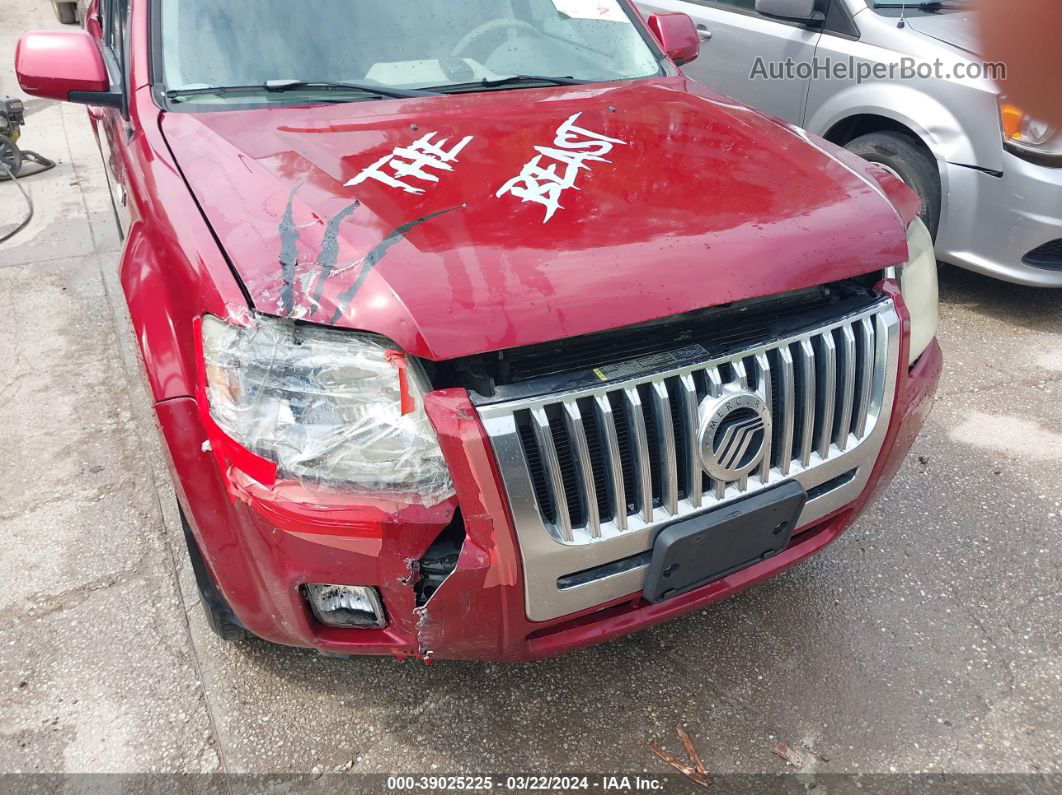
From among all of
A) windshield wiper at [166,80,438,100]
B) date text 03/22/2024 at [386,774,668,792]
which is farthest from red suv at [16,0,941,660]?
date text 03/22/2024 at [386,774,668,792]

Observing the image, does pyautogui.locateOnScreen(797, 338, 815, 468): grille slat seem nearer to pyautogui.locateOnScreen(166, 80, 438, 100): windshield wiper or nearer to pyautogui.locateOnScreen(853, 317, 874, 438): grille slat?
pyautogui.locateOnScreen(853, 317, 874, 438): grille slat

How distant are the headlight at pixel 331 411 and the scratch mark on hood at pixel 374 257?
5 cm

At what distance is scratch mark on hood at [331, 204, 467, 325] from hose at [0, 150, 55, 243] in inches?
182

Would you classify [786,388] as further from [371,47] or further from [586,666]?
[371,47]

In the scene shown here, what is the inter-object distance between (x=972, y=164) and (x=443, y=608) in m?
3.48

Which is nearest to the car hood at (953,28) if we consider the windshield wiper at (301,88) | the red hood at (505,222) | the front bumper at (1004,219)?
the front bumper at (1004,219)

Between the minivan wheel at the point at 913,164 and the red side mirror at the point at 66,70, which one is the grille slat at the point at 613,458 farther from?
the minivan wheel at the point at 913,164

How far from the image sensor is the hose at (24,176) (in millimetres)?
5145

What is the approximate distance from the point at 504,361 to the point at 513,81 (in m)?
1.34

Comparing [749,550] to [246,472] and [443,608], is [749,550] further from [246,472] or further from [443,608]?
[246,472]

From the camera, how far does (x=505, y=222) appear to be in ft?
5.50

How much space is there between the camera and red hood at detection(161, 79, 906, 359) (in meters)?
1.48

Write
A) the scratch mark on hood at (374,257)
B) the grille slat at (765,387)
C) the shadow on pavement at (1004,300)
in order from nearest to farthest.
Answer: the scratch mark on hood at (374,257)
the grille slat at (765,387)
the shadow on pavement at (1004,300)

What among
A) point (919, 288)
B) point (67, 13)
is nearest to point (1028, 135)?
point (919, 288)
